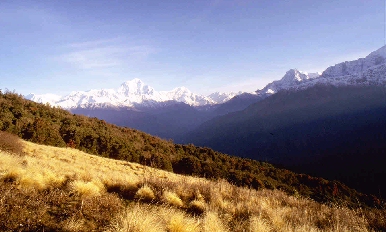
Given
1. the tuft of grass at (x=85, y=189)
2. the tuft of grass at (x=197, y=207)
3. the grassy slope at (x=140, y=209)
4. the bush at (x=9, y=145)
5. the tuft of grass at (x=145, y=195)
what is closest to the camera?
the grassy slope at (x=140, y=209)

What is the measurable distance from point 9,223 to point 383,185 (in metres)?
127

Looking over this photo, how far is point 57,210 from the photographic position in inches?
223

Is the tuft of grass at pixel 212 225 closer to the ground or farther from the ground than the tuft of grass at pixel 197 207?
farther from the ground

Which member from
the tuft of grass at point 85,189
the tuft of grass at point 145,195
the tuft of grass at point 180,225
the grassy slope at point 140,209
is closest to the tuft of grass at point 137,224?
the grassy slope at point 140,209

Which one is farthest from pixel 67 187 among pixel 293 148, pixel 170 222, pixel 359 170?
pixel 293 148

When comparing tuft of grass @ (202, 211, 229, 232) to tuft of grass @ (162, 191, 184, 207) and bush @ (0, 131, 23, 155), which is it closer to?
tuft of grass @ (162, 191, 184, 207)

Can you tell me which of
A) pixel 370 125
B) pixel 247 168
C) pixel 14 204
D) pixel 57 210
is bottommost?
pixel 370 125

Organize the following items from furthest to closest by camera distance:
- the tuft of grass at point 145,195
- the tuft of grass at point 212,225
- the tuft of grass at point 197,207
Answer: the tuft of grass at point 145,195 → the tuft of grass at point 197,207 → the tuft of grass at point 212,225

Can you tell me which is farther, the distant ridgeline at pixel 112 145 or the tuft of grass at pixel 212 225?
the distant ridgeline at pixel 112 145

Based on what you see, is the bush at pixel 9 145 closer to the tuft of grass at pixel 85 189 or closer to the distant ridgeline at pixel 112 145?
the tuft of grass at pixel 85 189

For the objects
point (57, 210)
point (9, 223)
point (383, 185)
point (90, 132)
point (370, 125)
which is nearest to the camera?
point (9, 223)

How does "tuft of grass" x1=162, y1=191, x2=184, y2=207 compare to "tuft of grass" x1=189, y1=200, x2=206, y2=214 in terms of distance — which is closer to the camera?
"tuft of grass" x1=189, y1=200, x2=206, y2=214

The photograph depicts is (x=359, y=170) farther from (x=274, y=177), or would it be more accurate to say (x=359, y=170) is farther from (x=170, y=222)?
(x=170, y=222)

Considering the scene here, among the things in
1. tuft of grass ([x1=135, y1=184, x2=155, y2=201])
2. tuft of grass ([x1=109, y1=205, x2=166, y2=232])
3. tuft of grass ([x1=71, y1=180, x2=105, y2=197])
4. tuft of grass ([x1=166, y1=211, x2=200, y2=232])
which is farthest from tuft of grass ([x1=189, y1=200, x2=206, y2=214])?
tuft of grass ([x1=71, y1=180, x2=105, y2=197])
